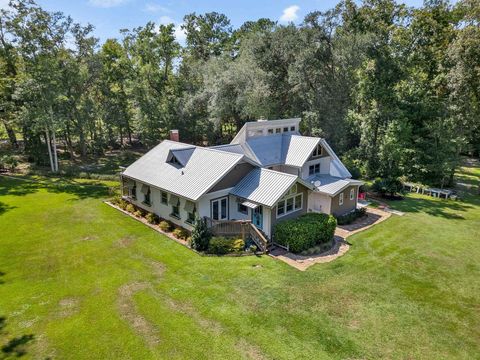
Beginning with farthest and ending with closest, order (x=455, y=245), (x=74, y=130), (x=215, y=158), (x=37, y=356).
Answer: (x=74, y=130), (x=215, y=158), (x=455, y=245), (x=37, y=356)

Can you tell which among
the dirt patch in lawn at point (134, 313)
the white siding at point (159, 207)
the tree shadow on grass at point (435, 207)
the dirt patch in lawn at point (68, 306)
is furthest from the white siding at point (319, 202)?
the dirt patch in lawn at point (68, 306)

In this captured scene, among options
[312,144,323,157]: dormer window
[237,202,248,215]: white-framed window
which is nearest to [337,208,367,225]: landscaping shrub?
[312,144,323,157]: dormer window

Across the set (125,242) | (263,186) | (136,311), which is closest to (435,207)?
(263,186)

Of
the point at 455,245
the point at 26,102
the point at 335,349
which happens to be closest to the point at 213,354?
the point at 335,349

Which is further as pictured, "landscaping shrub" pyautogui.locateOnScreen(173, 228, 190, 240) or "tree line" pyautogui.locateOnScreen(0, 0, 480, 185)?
"tree line" pyautogui.locateOnScreen(0, 0, 480, 185)

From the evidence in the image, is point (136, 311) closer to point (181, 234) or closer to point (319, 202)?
point (181, 234)

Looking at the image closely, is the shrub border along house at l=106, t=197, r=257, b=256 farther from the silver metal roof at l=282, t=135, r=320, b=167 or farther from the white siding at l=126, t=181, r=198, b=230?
the silver metal roof at l=282, t=135, r=320, b=167

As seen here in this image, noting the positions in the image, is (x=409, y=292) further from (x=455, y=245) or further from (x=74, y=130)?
(x=74, y=130)
